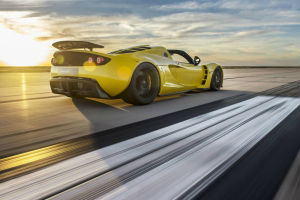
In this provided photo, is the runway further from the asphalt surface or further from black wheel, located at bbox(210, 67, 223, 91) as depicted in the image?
black wheel, located at bbox(210, 67, 223, 91)

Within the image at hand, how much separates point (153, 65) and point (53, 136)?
2.88 m

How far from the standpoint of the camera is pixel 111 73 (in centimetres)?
485

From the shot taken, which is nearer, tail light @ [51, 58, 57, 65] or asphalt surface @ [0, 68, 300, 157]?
asphalt surface @ [0, 68, 300, 157]

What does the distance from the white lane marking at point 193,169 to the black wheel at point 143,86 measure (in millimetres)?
2205

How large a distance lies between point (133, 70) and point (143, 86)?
55 cm

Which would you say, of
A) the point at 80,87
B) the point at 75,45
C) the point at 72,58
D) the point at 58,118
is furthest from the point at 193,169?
the point at 75,45

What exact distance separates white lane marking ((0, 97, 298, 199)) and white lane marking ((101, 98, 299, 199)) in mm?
365

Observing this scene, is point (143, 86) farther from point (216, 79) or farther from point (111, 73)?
point (216, 79)

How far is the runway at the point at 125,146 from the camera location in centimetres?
187

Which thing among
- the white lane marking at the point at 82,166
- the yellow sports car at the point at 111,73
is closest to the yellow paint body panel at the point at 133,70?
the yellow sports car at the point at 111,73

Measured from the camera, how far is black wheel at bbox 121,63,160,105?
16.6 ft

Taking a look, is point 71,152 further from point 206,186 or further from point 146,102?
point 146,102

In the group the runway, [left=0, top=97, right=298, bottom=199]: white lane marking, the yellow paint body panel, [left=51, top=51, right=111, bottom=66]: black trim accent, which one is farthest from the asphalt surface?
[left=51, top=51, right=111, bottom=66]: black trim accent

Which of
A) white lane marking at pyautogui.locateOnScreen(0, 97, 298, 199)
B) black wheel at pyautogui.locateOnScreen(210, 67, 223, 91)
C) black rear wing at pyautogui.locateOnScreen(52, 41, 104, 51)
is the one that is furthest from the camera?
black wheel at pyautogui.locateOnScreen(210, 67, 223, 91)
